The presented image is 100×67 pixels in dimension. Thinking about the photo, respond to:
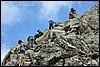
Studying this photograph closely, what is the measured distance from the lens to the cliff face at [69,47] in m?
44.8

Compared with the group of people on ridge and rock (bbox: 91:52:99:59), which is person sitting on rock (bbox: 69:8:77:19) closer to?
the group of people on ridge

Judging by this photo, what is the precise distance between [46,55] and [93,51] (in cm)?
503

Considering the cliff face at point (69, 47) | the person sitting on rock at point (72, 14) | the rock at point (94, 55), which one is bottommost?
the rock at point (94, 55)

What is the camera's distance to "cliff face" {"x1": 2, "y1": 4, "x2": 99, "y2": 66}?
44781 millimetres

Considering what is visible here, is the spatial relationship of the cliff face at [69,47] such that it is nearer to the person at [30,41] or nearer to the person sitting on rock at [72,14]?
the person at [30,41]

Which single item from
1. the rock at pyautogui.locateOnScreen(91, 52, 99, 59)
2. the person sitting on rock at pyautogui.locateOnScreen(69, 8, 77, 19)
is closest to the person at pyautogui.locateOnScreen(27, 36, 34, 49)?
the person sitting on rock at pyautogui.locateOnScreen(69, 8, 77, 19)

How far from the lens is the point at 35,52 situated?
4916cm

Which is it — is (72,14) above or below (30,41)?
above

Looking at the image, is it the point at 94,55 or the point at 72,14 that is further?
the point at 72,14

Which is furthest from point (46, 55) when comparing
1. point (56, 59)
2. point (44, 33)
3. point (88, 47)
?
point (44, 33)

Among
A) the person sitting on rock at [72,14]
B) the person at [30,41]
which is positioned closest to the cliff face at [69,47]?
the person at [30,41]

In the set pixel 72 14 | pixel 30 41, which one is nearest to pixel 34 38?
pixel 30 41

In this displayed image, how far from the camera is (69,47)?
4616cm

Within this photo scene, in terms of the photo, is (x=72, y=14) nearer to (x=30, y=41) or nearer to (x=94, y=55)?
(x=30, y=41)
